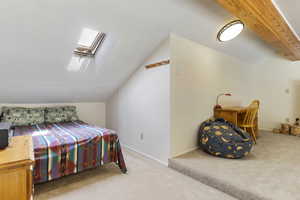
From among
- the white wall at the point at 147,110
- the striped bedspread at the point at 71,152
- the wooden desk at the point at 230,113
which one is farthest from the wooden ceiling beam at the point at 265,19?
the striped bedspread at the point at 71,152

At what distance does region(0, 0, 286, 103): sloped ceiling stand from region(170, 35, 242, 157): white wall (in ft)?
0.74

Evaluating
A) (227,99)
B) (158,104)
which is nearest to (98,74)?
(158,104)

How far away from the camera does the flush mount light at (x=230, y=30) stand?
2553 mm

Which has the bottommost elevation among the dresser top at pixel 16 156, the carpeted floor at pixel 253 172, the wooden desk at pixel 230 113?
the carpeted floor at pixel 253 172

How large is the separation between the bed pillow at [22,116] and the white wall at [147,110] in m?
1.56

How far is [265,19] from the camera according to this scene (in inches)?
85.9

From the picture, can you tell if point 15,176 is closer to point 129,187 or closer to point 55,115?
point 129,187

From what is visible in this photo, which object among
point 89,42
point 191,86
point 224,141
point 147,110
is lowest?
point 224,141

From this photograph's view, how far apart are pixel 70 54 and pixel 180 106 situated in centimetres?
196

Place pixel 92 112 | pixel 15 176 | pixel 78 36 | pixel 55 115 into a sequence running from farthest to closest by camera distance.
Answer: pixel 92 112, pixel 55 115, pixel 78 36, pixel 15 176

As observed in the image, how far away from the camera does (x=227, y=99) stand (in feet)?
12.8

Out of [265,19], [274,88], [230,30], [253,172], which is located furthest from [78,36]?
[274,88]

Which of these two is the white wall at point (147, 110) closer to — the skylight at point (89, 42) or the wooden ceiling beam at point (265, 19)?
the skylight at point (89, 42)

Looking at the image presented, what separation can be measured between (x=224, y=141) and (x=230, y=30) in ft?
6.13
